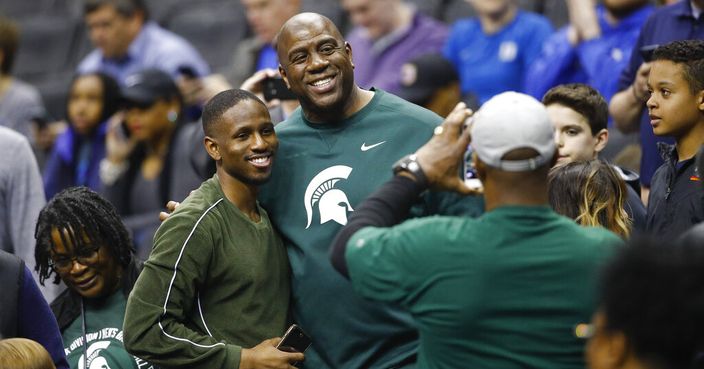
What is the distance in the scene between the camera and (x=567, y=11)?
8383 millimetres

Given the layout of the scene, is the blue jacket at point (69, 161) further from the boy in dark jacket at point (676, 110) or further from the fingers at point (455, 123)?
the fingers at point (455, 123)

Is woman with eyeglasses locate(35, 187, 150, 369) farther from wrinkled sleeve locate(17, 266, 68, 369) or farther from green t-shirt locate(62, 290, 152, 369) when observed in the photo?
wrinkled sleeve locate(17, 266, 68, 369)

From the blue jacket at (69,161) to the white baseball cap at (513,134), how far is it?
4938mm

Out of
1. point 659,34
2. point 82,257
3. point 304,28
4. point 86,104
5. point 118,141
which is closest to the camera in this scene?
point 304,28

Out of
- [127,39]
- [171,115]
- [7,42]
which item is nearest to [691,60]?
[171,115]

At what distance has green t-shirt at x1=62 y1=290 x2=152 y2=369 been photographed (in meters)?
4.36

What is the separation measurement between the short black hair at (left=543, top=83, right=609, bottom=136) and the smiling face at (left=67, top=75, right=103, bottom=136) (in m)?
3.70

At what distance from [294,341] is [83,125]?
4.41 meters

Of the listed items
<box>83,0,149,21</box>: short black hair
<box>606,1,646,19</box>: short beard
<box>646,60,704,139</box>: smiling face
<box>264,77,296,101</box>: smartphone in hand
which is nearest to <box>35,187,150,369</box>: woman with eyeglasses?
<box>264,77,296,101</box>: smartphone in hand

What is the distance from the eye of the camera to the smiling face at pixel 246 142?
3941mm

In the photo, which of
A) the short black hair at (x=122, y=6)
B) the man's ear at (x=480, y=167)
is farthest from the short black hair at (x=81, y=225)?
the short black hair at (x=122, y=6)

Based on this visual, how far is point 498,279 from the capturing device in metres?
3.06

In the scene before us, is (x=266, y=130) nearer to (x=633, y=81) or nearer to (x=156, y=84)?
(x=633, y=81)

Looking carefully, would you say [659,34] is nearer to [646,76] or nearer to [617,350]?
[646,76]
